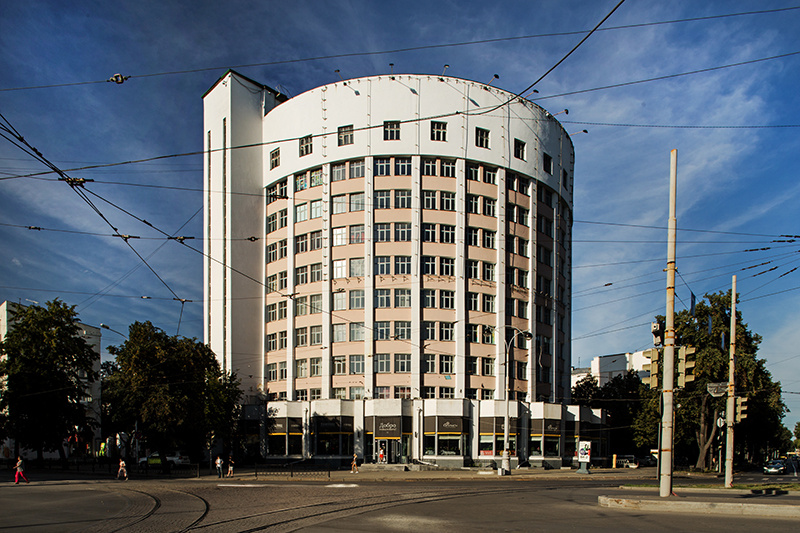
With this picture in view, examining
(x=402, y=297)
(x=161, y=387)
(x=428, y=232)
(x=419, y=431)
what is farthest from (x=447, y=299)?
(x=161, y=387)

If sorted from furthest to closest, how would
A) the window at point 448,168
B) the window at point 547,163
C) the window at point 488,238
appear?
the window at point 547,163 < the window at point 488,238 < the window at point 448,168

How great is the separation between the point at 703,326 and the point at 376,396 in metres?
28.4

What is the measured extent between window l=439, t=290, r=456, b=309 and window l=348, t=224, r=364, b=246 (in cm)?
854

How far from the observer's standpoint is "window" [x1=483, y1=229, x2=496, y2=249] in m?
60.3

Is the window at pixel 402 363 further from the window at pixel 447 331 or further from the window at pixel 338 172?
the window at pixel 338 172

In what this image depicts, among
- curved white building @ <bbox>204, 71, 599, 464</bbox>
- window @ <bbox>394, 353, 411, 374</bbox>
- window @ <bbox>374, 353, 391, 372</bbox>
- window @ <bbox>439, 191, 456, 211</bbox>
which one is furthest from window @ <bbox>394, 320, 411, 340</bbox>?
window @ <bbox>439, 191, 456, 211</bbox>

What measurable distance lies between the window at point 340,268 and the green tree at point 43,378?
21.6 m

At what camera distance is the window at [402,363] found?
56375 mm

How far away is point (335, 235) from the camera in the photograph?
196 feet

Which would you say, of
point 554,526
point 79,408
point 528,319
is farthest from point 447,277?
point 554,526

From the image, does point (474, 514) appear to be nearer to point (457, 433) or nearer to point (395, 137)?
point (457, 433)

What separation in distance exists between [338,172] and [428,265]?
39.7ft

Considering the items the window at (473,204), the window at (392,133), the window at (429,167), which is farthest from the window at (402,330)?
the window at (392,133)

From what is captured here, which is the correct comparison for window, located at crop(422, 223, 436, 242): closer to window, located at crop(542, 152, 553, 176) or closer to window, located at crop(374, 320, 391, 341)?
window, located at crop(374, 320, 391, 341)
